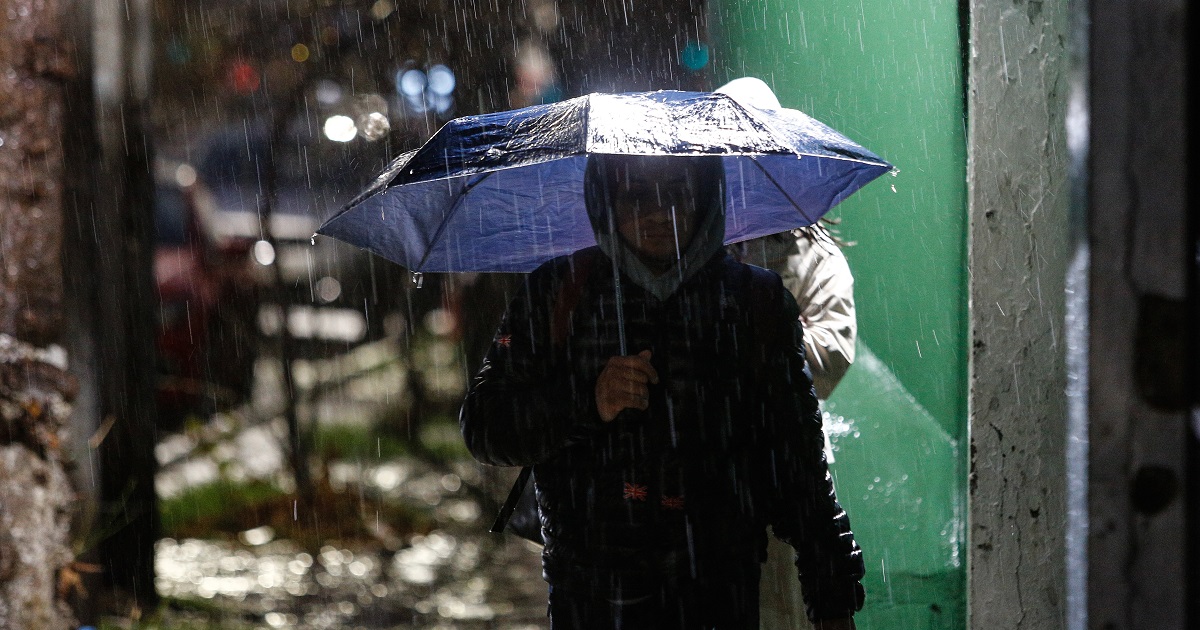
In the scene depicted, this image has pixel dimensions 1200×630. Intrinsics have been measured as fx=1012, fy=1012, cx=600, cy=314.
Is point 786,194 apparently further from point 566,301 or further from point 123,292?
point 123,292

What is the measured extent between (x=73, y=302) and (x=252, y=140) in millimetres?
2605

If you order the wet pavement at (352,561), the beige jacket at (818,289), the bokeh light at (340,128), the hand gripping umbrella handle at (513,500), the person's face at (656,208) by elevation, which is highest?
the bokeh light at (340,128)

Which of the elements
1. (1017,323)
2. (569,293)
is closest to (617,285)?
(569,293)

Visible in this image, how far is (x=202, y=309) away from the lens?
309 inches

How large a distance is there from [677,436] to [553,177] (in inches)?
37.1

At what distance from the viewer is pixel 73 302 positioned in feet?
16.0

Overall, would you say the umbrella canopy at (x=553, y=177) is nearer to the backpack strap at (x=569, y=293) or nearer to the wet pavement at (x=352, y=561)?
the backpack strap at (x=569, y=293)

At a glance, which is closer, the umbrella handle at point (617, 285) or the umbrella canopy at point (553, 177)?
the umbrella canopy at point (553, 177)

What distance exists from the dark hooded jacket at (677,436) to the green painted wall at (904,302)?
4.84ft

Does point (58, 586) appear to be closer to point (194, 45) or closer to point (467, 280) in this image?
point (467, 280)

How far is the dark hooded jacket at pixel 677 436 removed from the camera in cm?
230

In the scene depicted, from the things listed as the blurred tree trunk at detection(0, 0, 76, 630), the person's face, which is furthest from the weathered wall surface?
the blurred tree trunk at detection(0, 0, 76, 630)

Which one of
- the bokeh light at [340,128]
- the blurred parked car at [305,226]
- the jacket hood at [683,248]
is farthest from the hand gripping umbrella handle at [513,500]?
the bokeh light at [340,128]

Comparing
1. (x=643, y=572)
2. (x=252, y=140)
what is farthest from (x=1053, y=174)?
(x=252, y=140)
